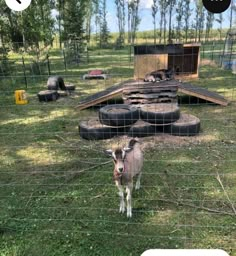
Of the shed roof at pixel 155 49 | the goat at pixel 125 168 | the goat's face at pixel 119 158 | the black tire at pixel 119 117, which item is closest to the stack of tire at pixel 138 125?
the black tire at pixel 119 117

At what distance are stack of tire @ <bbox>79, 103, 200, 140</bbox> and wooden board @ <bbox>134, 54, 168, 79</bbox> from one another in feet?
19.5

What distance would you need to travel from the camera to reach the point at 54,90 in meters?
10.7

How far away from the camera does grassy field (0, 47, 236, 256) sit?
131 inches

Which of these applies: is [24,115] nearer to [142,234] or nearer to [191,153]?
[191,153]

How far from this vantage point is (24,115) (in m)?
8.75

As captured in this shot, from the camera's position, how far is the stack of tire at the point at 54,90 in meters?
10.2

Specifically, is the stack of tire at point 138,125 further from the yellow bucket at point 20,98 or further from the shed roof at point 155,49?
the shed roof at point 155,49

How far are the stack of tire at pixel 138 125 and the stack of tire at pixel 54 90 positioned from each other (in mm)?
4098

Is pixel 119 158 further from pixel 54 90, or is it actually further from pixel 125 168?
pixel 54 90

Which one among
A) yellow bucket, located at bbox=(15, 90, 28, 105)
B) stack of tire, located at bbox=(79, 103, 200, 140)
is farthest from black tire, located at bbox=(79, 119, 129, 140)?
yellow bucket, located at bbox=(15, 90, 28, 105)

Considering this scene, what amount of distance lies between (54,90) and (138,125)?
5.21m

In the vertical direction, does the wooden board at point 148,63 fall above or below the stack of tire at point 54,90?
above

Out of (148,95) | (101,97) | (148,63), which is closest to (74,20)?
(148,63)

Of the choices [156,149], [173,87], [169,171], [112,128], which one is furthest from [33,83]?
[169,171]
